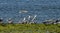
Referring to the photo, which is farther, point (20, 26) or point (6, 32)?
point (20, 26)

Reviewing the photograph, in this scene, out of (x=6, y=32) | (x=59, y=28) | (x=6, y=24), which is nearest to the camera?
(x=6, y=32)

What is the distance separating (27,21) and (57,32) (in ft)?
18.5

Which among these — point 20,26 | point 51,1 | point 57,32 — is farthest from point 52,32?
point 51,1

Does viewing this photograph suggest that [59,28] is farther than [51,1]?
No

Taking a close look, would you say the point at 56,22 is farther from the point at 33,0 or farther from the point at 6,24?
the point at 33,0

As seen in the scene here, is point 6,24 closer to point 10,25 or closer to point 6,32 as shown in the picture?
point 10,25

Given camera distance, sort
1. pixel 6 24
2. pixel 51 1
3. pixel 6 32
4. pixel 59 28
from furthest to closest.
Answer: pixel 51 1, pixel 6 24, pixel 59 28, pixel 6 32

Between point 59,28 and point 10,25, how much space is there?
4682 mm

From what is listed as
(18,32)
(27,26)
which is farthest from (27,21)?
(18,32)

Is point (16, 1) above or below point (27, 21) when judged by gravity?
below

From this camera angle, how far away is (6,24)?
29.7 m

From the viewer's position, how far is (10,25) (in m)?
29.2

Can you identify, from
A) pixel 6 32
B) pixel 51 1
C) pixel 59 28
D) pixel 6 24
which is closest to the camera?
pixel 6 32

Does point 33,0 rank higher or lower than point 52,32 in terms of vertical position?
lower
